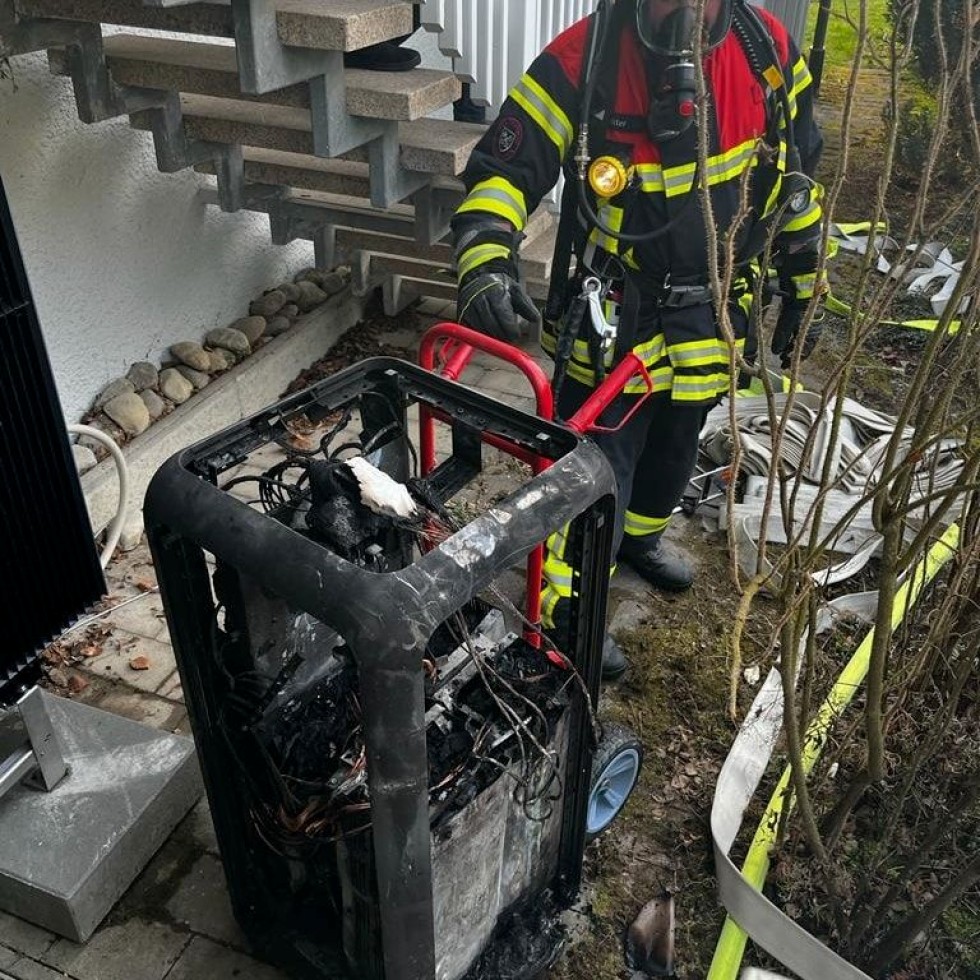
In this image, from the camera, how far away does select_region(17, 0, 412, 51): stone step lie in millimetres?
2980

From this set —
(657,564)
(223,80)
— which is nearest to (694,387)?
(657,564)

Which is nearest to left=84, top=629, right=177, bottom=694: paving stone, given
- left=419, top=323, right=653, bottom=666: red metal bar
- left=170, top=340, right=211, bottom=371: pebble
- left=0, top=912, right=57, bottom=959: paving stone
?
left=0, top=912, right=57, bottom=959: paving stone

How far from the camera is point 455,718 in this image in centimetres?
204

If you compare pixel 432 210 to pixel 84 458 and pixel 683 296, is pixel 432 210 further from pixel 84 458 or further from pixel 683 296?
pixel 84 458

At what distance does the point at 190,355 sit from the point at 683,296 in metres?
2.58

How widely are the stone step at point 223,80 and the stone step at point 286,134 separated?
6.8 inches

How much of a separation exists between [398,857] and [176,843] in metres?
1.38

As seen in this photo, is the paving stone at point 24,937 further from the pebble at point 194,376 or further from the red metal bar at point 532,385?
the pebble at point 194,376

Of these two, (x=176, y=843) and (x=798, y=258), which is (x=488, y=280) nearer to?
(x=798, y=258)

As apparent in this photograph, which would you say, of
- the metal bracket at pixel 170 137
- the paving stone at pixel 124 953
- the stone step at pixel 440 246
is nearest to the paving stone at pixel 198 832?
the paving stone at pixel 124 953

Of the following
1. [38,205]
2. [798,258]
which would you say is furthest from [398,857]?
[38,205]

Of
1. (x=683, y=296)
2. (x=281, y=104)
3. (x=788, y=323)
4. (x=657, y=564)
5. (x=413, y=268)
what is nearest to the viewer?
(x=683, y=296)

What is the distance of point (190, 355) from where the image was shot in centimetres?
457

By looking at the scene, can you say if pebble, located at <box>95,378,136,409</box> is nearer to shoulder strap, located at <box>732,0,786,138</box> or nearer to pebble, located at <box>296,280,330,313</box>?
pebble, located at <box>296,280,330,313</box>
